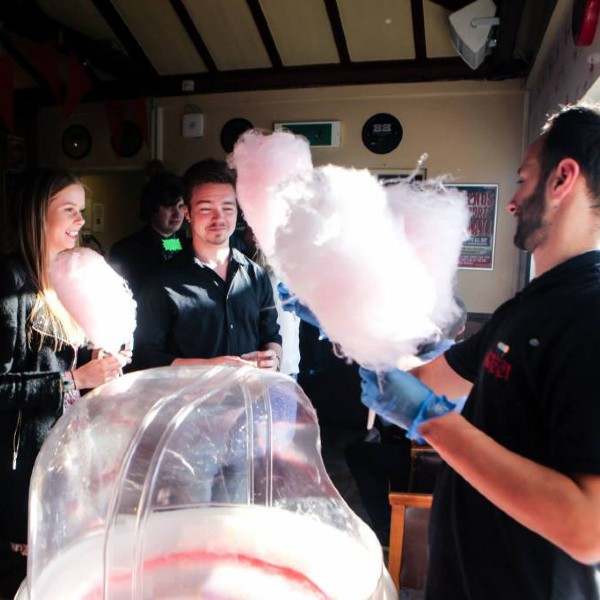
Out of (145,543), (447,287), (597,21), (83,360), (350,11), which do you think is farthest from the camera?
(350,11)

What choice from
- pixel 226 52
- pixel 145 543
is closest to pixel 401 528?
pixel 145 543

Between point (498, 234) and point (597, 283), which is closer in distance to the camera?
point (597, 283)

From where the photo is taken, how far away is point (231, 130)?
5.04 metres

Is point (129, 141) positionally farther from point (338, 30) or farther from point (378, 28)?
point (378, 28)

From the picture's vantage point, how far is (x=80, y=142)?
18.4 ft

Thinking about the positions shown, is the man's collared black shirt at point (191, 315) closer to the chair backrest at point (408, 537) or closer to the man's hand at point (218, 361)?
the man's hand at point (218, 361)

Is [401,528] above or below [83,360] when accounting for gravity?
below

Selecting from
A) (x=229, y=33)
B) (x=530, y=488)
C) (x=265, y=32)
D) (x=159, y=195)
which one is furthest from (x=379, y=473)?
(x=229, y=33)

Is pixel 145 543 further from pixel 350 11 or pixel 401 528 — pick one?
pixel 350 11

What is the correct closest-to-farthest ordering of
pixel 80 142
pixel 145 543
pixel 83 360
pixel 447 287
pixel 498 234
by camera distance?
1. pixel 145 543
2. pixel 447 287
3. pixel 83 360
4. pixel 498 234
5. pixel 80 142

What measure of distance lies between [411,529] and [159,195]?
2.35 meters

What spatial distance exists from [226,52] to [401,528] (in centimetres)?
427

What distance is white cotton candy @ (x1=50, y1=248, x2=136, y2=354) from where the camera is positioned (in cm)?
147

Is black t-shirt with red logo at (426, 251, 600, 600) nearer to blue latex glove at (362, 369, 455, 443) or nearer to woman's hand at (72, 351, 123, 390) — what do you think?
blue latex glove at (362, 369, 455, 443)
